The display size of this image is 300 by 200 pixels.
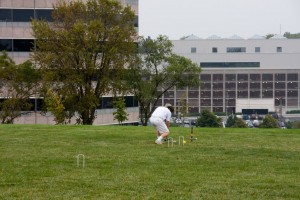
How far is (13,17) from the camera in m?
72.8

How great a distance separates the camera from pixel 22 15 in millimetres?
72500

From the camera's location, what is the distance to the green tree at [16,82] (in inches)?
2242

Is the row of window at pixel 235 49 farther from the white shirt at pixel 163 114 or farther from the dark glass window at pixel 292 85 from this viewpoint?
the white shirt at pixel 163 114

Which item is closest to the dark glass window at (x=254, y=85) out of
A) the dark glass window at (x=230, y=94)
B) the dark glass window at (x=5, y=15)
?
the dark glass window at (x=230, y=94)

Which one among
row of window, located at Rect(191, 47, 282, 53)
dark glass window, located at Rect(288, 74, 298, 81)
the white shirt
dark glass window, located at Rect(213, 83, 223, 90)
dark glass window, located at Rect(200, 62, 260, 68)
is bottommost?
the white shirt

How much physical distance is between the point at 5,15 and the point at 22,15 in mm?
1668

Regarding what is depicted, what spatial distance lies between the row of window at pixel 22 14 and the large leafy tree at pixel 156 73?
9875 mm

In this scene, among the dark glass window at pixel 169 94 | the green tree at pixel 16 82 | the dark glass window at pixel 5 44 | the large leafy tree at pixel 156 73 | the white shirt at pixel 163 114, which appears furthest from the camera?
the dark glass window at pixel 169 94

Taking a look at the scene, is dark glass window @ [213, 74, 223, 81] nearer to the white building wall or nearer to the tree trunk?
the white building wall

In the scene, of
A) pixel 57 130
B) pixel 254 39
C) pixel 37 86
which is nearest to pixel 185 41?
pixel 254 39

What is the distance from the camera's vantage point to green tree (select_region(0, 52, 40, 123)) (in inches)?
2242

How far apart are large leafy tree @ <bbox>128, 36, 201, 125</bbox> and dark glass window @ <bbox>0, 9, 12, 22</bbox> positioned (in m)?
13.3

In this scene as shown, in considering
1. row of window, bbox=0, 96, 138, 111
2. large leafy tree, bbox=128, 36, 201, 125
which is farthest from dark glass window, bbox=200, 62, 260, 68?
large leafy tree, bbox=128, 36, 201, 125

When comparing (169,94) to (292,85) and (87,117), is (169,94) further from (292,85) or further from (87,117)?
(87,117)
